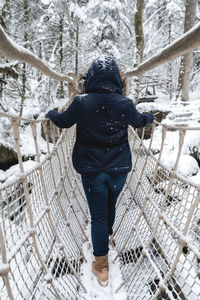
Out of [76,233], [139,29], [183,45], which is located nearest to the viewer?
[183,45]

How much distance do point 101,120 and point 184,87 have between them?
781cm

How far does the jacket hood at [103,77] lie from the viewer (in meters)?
1.19

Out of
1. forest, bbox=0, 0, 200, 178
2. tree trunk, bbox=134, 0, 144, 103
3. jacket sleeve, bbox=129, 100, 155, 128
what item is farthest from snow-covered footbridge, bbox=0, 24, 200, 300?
forest, bbox=0, 0, 200, 178

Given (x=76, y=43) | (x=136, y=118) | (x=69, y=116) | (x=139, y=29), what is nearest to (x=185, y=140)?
(x=139, y=29)

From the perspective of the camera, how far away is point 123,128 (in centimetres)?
129

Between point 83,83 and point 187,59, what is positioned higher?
point 187,59

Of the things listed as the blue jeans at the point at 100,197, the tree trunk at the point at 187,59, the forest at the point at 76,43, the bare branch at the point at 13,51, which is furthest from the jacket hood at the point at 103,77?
the tree trunk at the point at 187,59

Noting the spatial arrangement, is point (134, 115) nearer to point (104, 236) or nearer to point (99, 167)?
point (99, 167)

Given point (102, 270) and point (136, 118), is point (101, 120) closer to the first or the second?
point (136, 118)

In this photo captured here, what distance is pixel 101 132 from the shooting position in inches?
48.8

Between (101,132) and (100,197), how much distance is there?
43cm

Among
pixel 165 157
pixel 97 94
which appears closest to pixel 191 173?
pixel 165 157

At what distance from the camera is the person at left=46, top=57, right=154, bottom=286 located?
119 cm

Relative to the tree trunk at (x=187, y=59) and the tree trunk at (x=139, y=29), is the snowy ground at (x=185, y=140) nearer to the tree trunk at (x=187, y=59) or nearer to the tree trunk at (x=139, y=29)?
the tree trunk at (x=187, y=59)
